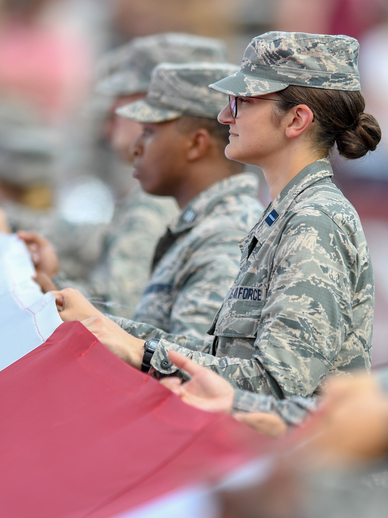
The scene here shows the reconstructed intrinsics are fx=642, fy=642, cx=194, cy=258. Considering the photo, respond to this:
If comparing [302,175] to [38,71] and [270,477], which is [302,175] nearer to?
[270,477]

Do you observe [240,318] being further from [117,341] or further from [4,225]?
[4,225]

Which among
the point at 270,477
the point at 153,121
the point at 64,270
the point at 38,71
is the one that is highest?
the point at 38,71

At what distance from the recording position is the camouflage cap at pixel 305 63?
6.32 feet

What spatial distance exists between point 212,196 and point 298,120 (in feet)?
3.71

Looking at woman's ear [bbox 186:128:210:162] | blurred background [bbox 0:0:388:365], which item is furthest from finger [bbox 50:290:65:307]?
blurred background [bbox 0:0:388:365]

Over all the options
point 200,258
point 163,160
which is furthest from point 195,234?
point 163,160

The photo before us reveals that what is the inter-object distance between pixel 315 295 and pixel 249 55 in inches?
34.4

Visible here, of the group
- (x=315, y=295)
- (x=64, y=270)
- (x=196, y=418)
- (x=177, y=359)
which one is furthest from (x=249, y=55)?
(x=64, y=270)

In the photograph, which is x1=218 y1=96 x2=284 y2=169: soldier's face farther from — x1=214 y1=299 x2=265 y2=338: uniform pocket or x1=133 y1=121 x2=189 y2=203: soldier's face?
x1=133 y1=121 x2=189 y2=203: soldier's face

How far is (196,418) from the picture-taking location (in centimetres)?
139

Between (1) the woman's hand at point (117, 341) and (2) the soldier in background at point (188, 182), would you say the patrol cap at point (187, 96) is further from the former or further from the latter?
(1) the woman's hand at point (117, 341)

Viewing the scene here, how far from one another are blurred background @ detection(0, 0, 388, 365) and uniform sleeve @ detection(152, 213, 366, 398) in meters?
4.90

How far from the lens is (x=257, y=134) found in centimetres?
202

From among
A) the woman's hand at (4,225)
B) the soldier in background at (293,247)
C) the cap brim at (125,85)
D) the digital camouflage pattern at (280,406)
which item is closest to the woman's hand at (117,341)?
the soldier in background at (293,247)
